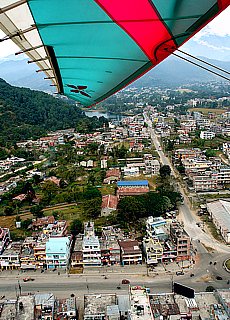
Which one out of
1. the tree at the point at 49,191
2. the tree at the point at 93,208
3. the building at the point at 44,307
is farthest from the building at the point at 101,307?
the tree at the point at 49,191

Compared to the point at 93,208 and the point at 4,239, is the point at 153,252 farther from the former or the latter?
the point at 4,239

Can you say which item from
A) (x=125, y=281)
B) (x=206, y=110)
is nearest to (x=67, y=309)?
(x=125, y=281)

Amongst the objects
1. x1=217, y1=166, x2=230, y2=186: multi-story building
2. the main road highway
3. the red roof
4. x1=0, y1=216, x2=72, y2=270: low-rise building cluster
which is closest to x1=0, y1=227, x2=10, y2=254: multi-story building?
x1=0, y1=216, x2=72, y2=270: low-rise building cluster

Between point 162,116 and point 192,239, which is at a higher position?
point 162,116

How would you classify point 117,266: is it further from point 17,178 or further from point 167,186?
point 17,178


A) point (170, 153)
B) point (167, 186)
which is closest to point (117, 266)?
point (167, 186)

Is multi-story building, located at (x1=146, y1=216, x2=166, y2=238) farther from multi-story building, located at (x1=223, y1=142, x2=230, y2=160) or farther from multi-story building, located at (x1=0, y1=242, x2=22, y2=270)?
multi-story building, located at (x1=223, y1=142, x2=230, y2=160)

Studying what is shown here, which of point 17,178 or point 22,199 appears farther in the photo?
point 17,178
